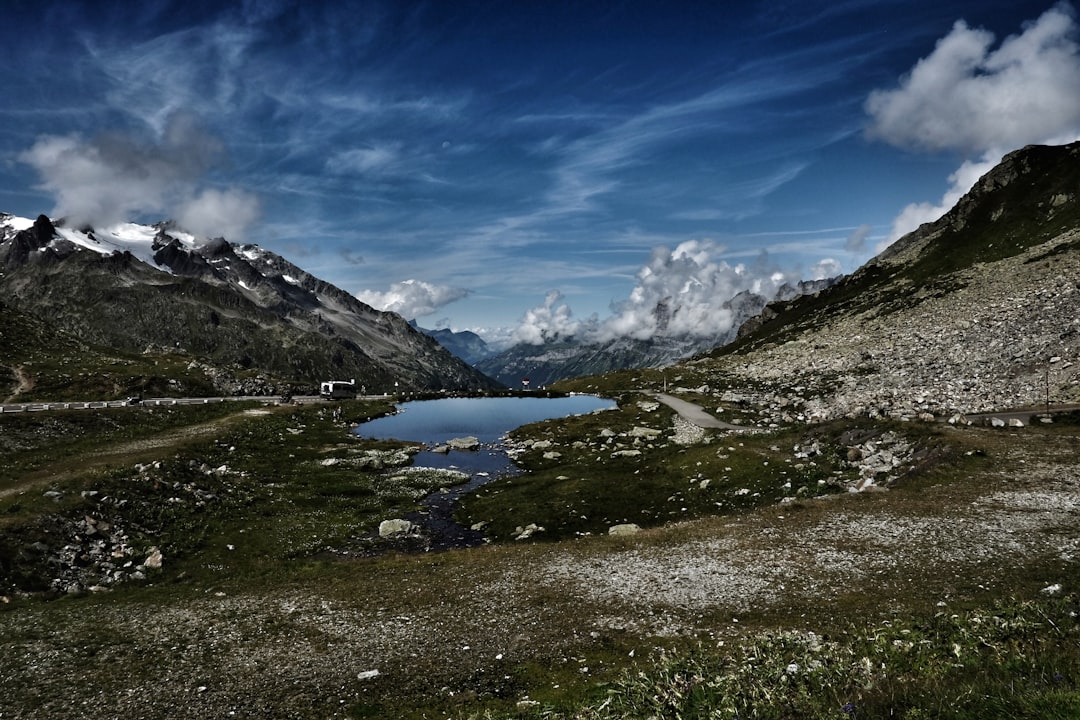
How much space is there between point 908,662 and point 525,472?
61.5 metres

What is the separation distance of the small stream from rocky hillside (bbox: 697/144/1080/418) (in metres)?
45.3

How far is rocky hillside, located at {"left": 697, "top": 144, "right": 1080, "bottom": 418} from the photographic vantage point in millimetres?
69500

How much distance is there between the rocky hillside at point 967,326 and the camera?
69.5 m

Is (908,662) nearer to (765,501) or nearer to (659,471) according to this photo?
(765,501)

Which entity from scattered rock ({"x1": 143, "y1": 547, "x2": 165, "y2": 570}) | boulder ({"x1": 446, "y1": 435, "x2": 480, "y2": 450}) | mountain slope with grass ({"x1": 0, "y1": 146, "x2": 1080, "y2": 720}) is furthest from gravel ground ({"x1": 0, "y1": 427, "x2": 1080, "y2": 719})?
boulder ({"x1": 446, "y1": 435, "x2": 480, "y2": 450})

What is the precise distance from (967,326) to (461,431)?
97453 millimetres

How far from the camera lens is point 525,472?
74000 mm

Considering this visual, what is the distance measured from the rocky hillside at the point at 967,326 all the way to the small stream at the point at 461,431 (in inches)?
1782

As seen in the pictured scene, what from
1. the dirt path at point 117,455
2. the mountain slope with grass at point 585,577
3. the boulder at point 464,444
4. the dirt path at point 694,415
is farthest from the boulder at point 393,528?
the dirt path at point 694,415

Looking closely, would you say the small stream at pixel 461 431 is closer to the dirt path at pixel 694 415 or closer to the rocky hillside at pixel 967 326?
the dirt path at pixel 694 415

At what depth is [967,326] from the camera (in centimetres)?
9369

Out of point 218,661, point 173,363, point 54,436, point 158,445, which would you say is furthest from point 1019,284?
point 173,363

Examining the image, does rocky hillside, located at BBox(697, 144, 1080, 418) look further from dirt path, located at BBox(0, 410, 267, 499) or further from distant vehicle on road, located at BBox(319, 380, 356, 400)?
distant vehicle on road, located at BBox(319, 380, 356, 400)

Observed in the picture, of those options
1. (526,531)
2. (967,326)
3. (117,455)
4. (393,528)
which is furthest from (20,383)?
(967,326)
